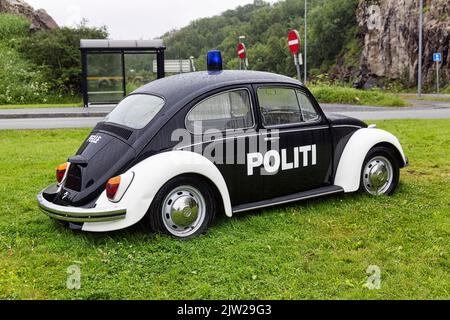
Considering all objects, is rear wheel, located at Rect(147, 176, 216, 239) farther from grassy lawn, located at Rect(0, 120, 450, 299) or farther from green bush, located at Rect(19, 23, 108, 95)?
green bush, located at Rect(19, 23, 108, 95)

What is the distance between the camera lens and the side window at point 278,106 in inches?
218

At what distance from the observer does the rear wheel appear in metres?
4.72

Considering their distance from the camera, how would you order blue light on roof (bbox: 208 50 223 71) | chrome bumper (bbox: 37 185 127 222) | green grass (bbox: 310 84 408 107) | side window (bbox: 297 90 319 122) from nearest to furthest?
chrome bumper (bbox: 37 185 127 222) → side window (bbox: 297 90 319 122) → blue light on roof (bbox: 208 50 223 71) → green grass (bbox: 310 84 408 107)

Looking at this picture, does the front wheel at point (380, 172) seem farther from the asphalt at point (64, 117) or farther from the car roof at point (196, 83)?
the asphalt at point (64, 117)

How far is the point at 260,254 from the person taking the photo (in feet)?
14.7

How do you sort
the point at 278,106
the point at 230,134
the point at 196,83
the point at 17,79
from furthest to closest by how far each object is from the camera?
the point at 17,79 < the point at 278,106 < the point at 196,83 < the point at 230,134

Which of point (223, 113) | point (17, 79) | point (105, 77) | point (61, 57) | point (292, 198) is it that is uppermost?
point (61, 57)

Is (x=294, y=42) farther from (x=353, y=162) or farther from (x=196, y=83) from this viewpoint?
(x=196, y=83)


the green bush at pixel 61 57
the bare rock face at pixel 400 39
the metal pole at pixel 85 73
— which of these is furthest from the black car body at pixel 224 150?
the bare rock face at pixel 400 39

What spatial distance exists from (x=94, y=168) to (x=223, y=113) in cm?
146

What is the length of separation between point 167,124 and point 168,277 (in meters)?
1.59

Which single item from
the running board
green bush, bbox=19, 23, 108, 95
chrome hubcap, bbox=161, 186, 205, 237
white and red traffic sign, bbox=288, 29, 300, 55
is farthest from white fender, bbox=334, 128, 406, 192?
green bush, bbox=19, 23, 108, 95

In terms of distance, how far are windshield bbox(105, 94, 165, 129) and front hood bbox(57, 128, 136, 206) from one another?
26cm

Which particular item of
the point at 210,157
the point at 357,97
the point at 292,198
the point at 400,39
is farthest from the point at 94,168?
the point at 400,39
